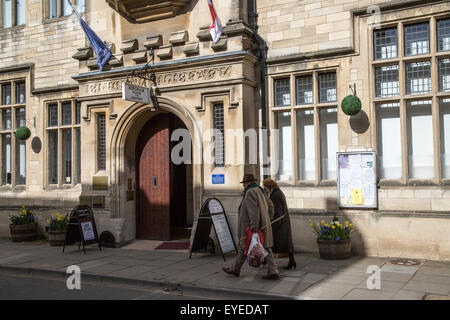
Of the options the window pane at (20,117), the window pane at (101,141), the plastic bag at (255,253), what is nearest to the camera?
the plastic bag at (255,253)

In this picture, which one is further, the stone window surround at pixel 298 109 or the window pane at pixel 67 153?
the window pane at pixel 67 153

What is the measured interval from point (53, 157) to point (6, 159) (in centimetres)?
186

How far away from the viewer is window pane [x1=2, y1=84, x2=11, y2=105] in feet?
46.1

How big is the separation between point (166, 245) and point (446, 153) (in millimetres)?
6314

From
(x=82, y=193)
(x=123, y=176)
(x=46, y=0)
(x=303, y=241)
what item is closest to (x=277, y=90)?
(x=303, y=241)

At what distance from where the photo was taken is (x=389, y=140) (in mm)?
9430

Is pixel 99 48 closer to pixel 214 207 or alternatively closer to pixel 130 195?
pixel 130 195

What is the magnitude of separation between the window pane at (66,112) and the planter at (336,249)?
786 cm

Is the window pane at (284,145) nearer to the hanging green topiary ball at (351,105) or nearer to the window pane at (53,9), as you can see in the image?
the hanging green topiary ball at (351,105)

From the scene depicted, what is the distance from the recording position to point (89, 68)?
38.5 feet

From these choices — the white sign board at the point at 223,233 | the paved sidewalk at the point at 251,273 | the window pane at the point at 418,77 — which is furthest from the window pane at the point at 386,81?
the white sign board at the point at 223,233

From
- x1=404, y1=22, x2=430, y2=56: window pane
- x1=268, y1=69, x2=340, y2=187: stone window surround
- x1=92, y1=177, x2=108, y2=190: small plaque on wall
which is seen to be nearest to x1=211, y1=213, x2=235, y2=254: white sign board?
x1=268, y1=69, x2=340, y2=187: stone window surround

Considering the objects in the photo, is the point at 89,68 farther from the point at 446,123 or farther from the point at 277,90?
the point at 446,123

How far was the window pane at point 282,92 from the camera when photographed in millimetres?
10312
